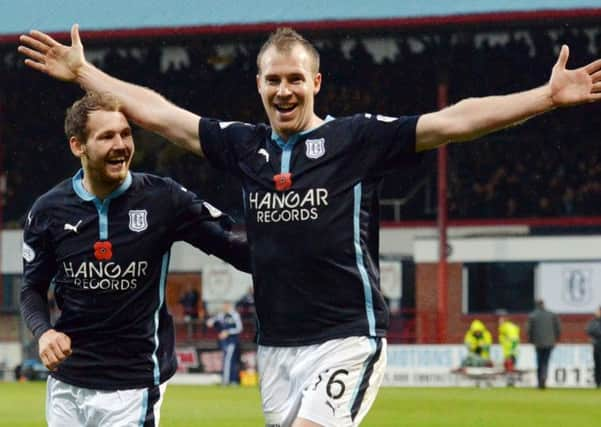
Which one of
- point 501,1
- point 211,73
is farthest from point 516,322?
point 211,73

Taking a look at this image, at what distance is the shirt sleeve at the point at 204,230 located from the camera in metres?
7.35

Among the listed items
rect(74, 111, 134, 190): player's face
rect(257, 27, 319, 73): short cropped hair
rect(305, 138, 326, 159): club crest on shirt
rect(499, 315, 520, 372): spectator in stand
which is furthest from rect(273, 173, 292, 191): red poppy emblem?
rect(499, 315, 520, 372): spectator in stand

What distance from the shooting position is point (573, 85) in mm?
6547

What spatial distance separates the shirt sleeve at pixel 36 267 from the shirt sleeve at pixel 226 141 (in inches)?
33.2

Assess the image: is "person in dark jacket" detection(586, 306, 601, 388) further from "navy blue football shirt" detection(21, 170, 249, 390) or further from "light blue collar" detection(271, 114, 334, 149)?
"light blue collar" detection(271, 114, 334, 149)

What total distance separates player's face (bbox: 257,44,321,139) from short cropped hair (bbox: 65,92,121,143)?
0.79 meters

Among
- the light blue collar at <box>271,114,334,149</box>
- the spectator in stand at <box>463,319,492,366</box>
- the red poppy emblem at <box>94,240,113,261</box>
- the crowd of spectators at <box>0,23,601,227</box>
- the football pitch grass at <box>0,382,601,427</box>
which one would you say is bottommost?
the football pitch grass at <box>0,382,601,427</box>

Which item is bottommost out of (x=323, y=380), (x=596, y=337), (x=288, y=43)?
(x=596, y=337)

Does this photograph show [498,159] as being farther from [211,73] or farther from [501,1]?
[211,73]

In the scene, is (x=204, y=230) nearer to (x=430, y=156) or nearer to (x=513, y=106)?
(x=513, y=106)

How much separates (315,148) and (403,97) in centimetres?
3258

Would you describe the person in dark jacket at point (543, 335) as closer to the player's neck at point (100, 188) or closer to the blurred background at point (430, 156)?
the blurred background at point (430, 156)

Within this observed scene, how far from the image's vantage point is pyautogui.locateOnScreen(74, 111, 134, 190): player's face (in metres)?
7.06

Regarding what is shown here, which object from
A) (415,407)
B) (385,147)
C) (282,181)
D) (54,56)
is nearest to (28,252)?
(54,56)
